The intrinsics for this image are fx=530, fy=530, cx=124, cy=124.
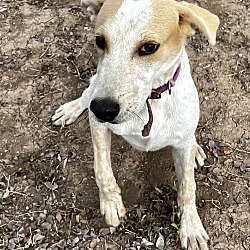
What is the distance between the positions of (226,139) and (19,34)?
2.62 metres

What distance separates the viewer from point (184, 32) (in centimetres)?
360

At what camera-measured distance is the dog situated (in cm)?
337

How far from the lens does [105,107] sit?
3.29 metres

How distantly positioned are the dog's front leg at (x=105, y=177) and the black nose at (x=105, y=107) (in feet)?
3.19

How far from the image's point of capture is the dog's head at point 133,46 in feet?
11.0

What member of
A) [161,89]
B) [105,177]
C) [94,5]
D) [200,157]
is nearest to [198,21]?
[161,89]

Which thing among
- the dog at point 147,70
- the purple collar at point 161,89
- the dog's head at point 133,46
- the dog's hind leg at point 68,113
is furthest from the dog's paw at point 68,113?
the dog's head at point 133,46

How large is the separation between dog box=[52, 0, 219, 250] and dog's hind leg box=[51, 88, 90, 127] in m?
0.99

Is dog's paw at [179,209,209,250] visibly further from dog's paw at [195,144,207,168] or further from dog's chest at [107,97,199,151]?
dog's chest at [107,97,199,151]

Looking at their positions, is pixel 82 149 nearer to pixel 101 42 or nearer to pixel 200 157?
pixel 200 157

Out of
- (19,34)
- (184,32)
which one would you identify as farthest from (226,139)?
(19,34)

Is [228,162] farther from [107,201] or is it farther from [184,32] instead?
[184,32]

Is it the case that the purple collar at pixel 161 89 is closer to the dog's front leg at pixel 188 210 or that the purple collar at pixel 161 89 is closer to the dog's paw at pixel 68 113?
the dog's front leg at pixel 188 210

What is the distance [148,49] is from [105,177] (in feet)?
4.66
